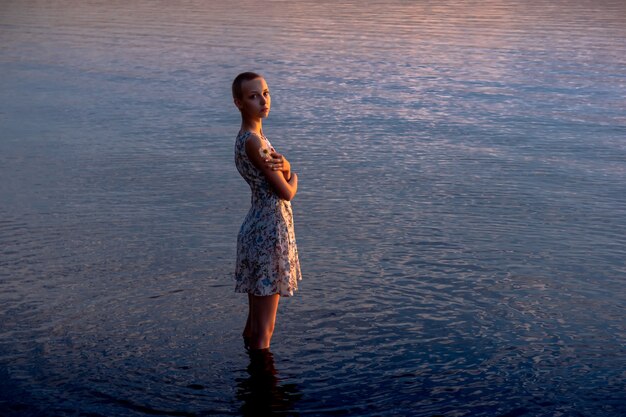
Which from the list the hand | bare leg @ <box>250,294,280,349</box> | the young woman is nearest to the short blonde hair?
the young woman

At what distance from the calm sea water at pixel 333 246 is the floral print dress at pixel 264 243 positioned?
19.8 inches

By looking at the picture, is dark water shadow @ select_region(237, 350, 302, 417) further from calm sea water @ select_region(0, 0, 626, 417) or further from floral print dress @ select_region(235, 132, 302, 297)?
floral print dress @ select_region(235, 132, 302, 297)

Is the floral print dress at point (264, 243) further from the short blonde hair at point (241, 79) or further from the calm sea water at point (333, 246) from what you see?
the calm sea water at point (333, 246)

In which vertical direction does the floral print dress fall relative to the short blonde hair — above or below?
below

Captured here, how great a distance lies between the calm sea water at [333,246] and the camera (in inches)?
233

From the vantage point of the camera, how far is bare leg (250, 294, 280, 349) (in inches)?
241

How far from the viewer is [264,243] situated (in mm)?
6016

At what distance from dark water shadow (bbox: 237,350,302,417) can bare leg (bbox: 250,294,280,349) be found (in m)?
0.08

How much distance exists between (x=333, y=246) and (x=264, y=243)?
8.54 ft

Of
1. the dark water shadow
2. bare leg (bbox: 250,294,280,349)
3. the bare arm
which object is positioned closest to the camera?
the dark water shadow

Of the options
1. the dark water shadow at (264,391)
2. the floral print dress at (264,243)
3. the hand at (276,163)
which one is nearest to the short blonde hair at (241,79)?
the floral print dress at (264,243)

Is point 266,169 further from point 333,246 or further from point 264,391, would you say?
point 333,246

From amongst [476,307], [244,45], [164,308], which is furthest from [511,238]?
[244,45]

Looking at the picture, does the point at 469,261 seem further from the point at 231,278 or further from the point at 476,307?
the point at 231,278
